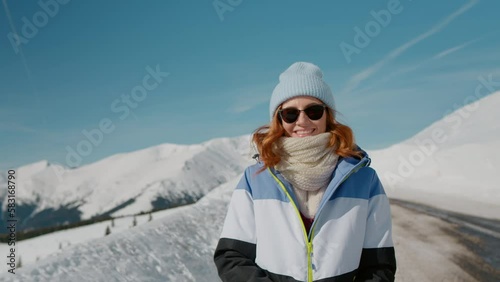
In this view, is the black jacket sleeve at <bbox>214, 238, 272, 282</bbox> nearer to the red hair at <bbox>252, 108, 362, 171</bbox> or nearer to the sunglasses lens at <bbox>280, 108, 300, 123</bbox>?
the red hair at <bbox>252, 108, 362, 171</bbox>

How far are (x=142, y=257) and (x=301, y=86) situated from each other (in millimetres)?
4840

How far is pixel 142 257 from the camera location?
6832mm

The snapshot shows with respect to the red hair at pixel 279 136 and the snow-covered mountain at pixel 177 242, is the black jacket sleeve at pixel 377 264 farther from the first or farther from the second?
the snow-covered mountain at pixel 177 242

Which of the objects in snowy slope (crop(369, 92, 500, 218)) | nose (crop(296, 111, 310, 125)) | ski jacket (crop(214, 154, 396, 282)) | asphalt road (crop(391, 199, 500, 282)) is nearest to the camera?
ski jacket (crop(214, 154, 396, 282))

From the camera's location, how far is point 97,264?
6.18 m

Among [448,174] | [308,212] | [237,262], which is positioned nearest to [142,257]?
[237,262]

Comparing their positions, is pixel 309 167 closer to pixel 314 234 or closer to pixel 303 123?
pixel 303 123

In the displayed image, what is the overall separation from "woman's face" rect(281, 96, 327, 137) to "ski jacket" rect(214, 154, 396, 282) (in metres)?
0.30

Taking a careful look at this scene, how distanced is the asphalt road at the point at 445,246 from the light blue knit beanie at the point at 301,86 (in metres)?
5.17

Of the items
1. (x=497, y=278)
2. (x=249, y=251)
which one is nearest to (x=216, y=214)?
(x=497, y=278)

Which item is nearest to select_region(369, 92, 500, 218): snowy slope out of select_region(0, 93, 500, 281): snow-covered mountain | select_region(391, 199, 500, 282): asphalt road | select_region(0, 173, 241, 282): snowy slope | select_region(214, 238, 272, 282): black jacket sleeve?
select_region(0, 93, 500, 281): snow-covered mountain

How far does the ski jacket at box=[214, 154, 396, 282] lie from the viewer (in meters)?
2.70

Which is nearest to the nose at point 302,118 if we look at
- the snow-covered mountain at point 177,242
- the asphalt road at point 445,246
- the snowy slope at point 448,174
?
the snow-covered mountain at point 177,242

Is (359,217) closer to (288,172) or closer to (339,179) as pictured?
(339,179)
